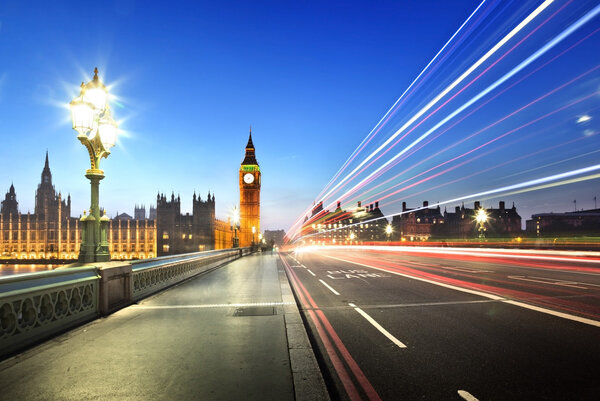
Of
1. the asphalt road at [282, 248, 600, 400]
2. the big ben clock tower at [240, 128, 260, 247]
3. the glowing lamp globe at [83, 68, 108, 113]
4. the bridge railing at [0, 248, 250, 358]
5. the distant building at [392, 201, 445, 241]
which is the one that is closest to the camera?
the asphalt road at [282, 248, 600, 400]

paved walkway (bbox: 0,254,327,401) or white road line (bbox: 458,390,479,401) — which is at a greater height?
paved walkway (bbox: 0,254,327,401)

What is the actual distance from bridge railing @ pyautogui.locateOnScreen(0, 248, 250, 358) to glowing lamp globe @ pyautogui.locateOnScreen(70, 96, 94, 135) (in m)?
3.28

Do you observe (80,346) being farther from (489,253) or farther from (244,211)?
(244,211)

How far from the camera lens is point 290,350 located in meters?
5.27

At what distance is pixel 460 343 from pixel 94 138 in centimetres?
941

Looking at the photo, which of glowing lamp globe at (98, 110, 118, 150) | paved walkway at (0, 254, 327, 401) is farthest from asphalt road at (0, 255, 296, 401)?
glowing lamp globe at (98, 110, 118, 150)

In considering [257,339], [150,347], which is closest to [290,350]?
[257,339]

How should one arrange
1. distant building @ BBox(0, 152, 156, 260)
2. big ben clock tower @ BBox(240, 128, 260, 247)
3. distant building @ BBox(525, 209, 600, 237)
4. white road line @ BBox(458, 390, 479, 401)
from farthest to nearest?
distant building @ BBox(0, 152, 156, 260) → distant building @ BBox(525, 209, 600, 237) → big ben clock tower @ BBox(240, 128, 260, 247) → white road line @ BBox(458, 390, 479, 401)

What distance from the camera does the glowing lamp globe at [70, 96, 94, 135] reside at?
26.2 feet

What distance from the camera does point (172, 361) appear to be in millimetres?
4887

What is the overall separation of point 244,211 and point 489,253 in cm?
9289

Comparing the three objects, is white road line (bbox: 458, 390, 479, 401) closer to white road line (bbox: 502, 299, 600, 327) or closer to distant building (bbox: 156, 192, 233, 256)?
white road line (bbox: 502, 299, 600, 327)

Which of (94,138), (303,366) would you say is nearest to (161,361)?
(303,366)

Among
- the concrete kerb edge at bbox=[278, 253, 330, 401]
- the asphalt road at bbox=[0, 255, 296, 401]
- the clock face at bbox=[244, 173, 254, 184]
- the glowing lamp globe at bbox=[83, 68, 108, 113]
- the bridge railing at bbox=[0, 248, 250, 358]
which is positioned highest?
the clock face at bbox=[244, 173, 254, 184]
